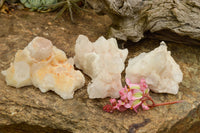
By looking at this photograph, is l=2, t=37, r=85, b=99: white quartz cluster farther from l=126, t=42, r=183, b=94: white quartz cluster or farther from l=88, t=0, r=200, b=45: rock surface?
l=88, t=0, r=200, b=45: rock surface

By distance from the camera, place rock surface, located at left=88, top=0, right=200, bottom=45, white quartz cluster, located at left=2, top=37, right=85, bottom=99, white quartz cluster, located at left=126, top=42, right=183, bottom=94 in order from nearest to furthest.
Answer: white quartz cluster, located at left=2, top=37, right=85, bottom=99 < white quartz cluster, located at left=126, top=42, right=183, bottom=94 < rock surface, located at left=88, top=0, right=200, bottom=45

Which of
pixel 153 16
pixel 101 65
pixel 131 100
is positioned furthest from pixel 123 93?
pixel 153 16

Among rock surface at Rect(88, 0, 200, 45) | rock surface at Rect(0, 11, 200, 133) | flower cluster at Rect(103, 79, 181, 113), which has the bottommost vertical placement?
rock surface at Rect(0, 11, 200, 133)

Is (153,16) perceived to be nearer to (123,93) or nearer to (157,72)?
(157,72)

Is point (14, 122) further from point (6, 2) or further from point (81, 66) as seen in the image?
point (6, 2)

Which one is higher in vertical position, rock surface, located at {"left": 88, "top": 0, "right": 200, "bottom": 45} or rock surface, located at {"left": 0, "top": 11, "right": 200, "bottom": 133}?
rock surface, located at {"left": 88, "top": 0, "right": 200, "bottom": 45}

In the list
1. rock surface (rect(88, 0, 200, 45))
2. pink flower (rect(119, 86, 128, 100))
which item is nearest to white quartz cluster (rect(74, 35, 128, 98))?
pink flower (rect(119, 86, 128, 100))
